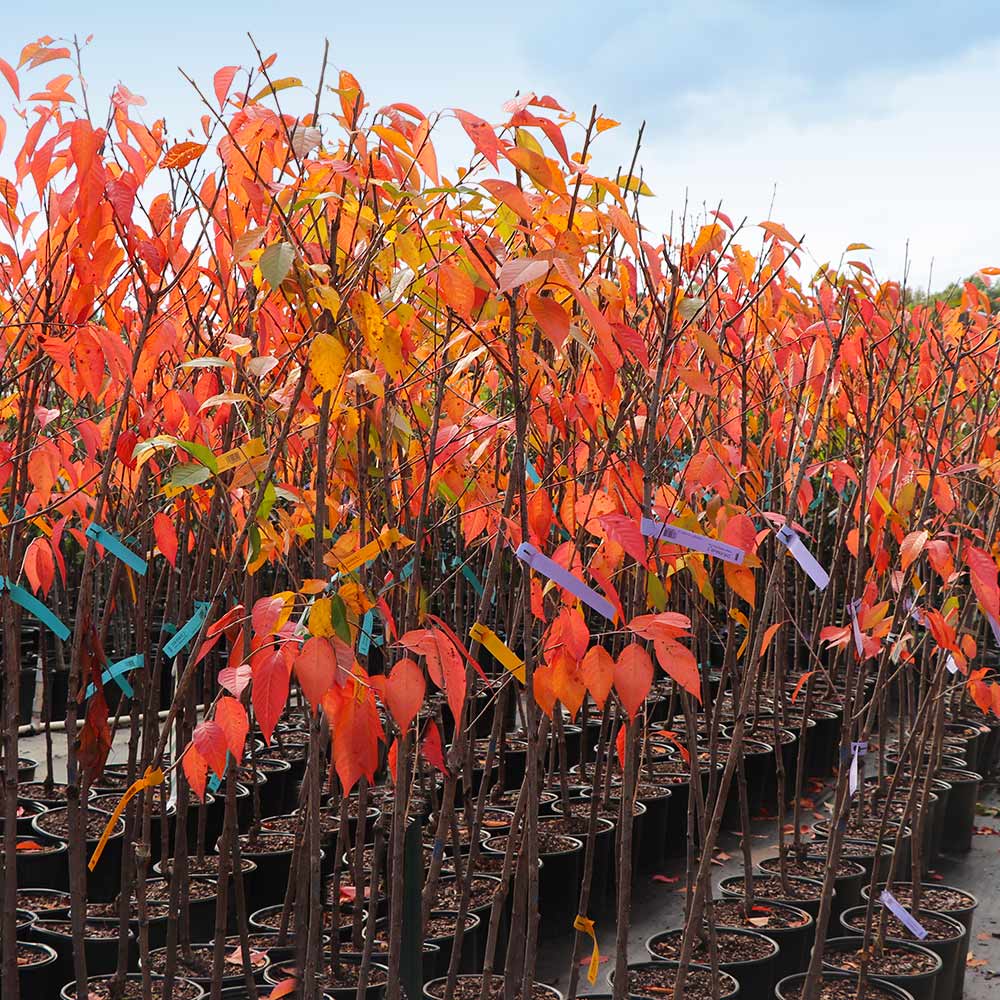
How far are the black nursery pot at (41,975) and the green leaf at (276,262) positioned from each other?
6.84 feet

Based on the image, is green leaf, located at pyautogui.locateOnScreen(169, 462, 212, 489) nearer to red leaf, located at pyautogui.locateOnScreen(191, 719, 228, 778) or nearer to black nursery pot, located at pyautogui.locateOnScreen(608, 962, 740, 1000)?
red leaf, located at pyautogui.locateOnScreen(191, 719, 228, 778)

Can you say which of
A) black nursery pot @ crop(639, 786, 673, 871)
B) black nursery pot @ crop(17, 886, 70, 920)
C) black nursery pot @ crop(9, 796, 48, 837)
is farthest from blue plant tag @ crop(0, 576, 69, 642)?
black nursery pot @ crop(639, 786, 673, 871)

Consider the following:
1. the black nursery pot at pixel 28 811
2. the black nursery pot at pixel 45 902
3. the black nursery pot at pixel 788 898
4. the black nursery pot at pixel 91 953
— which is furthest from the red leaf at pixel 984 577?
the black nursery pot at pixel 28 811

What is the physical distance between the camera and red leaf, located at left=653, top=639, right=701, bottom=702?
1.47 metres

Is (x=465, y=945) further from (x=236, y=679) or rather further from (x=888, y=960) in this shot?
(x=236, y=679)

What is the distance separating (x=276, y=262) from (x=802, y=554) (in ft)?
3.24

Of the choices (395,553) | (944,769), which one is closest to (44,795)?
(395,553)

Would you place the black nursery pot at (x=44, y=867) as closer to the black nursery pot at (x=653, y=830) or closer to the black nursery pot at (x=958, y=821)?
the black nursery pot at (x=653, y=830)

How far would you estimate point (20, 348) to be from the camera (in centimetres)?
261

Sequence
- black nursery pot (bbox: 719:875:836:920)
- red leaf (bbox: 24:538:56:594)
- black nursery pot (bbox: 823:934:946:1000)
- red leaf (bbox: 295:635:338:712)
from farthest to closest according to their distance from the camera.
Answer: black nursery pot (bbox: 719:875:836:920), black nursery pot (bbox: 823:934:946:1000), red leaf (bbox: 24:538:56:594), red leaf (bbox: 295:635:338:712)

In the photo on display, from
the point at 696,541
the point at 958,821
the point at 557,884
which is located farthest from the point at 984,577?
the point at 958,821

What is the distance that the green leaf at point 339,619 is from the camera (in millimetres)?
1280

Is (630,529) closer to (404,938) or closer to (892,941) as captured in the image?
(404,938)

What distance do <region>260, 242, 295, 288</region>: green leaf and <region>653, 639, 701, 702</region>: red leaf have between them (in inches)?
26.1
